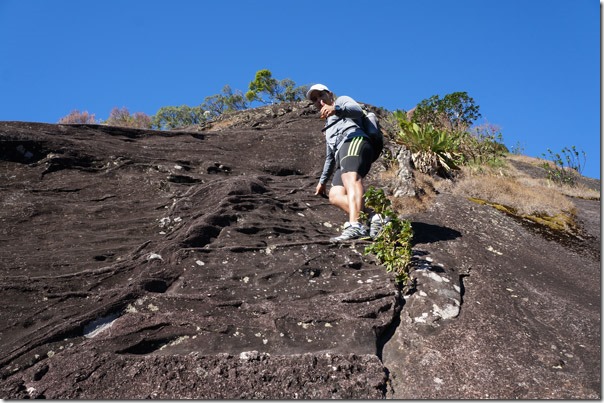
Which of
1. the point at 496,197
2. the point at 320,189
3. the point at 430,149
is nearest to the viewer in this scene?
the point at 320,189

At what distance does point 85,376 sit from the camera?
400 centimetres

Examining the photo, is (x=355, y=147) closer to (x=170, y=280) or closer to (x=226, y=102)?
(x=170, y=280)

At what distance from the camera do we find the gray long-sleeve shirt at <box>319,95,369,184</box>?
20.4 ft

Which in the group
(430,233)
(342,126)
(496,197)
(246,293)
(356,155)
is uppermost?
(342,126)

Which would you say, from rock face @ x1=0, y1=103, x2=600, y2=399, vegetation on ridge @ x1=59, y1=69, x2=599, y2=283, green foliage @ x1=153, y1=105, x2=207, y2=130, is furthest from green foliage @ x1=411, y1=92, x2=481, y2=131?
green foliage @ x1=153, y1=105, x2=207, y2=130

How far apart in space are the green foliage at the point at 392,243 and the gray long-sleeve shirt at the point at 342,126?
0.81 meters

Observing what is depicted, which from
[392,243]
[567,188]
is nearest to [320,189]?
[392,243]

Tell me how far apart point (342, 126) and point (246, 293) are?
2296 millimetres

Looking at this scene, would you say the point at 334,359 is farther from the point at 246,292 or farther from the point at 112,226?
the point at 112,226

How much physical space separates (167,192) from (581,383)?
15.1 feet

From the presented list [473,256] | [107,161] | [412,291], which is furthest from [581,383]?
[107,161]

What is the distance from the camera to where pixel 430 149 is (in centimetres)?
1014

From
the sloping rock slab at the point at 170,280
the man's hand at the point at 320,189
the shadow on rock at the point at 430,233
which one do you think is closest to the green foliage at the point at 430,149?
the sloping rock slab at the point at 170,280

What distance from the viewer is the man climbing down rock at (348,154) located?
613 centimetres
